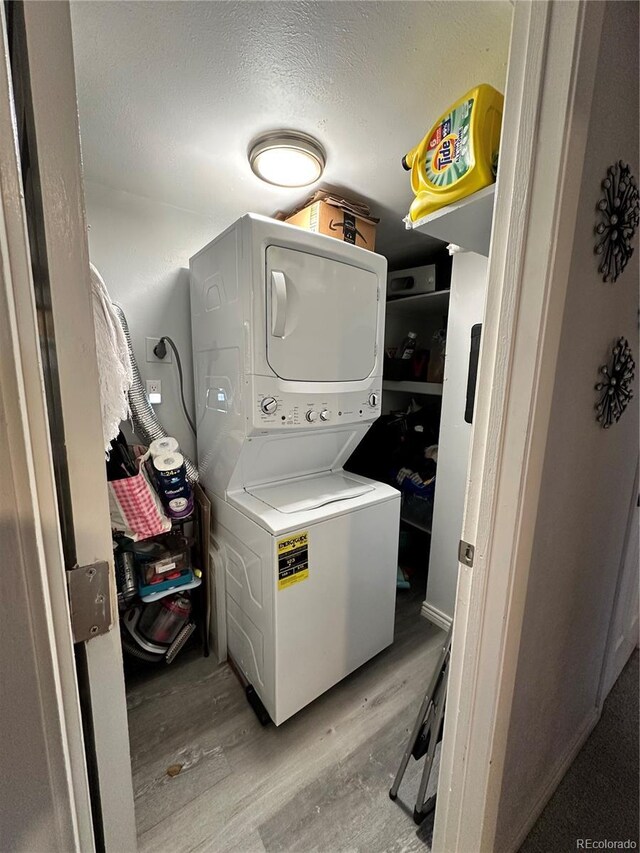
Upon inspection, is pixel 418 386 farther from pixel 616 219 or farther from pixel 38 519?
pixel 38 519

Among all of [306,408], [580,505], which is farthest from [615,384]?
[306,408]

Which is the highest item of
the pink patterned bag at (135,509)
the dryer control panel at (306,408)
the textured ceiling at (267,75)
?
the textured ceiling at (267,75)

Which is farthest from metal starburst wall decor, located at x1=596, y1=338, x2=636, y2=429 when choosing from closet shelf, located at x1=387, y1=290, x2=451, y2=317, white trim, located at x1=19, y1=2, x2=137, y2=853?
closet shelf, located at x1=387, y1=290, x2=451, y2=317

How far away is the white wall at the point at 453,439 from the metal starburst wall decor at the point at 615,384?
2.83 ft

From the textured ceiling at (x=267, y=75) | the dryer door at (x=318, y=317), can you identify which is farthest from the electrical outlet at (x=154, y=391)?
the textured ceiling at (x=267, y=75)

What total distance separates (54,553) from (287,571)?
1050mm

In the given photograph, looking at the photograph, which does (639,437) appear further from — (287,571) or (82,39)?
(82,39)

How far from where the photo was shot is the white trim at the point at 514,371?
24.6 inches

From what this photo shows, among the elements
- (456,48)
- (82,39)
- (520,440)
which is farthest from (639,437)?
(82,39)

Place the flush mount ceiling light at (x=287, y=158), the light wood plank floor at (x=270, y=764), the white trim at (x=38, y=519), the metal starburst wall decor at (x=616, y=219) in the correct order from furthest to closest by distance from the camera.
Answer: the flush mount ceiling light at (x=287, y=158), the light wood plank floor at (x=270, y=764), the metal starburst wall decor at (x=616, y=219), the white trim at (x=38, y=519)

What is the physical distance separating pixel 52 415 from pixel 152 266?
163 centimetres

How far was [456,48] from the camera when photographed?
0.95 meters

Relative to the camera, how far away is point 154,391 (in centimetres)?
184

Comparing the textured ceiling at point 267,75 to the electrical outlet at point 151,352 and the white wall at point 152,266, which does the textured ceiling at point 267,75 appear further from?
the electrical outlet at point 151,352
